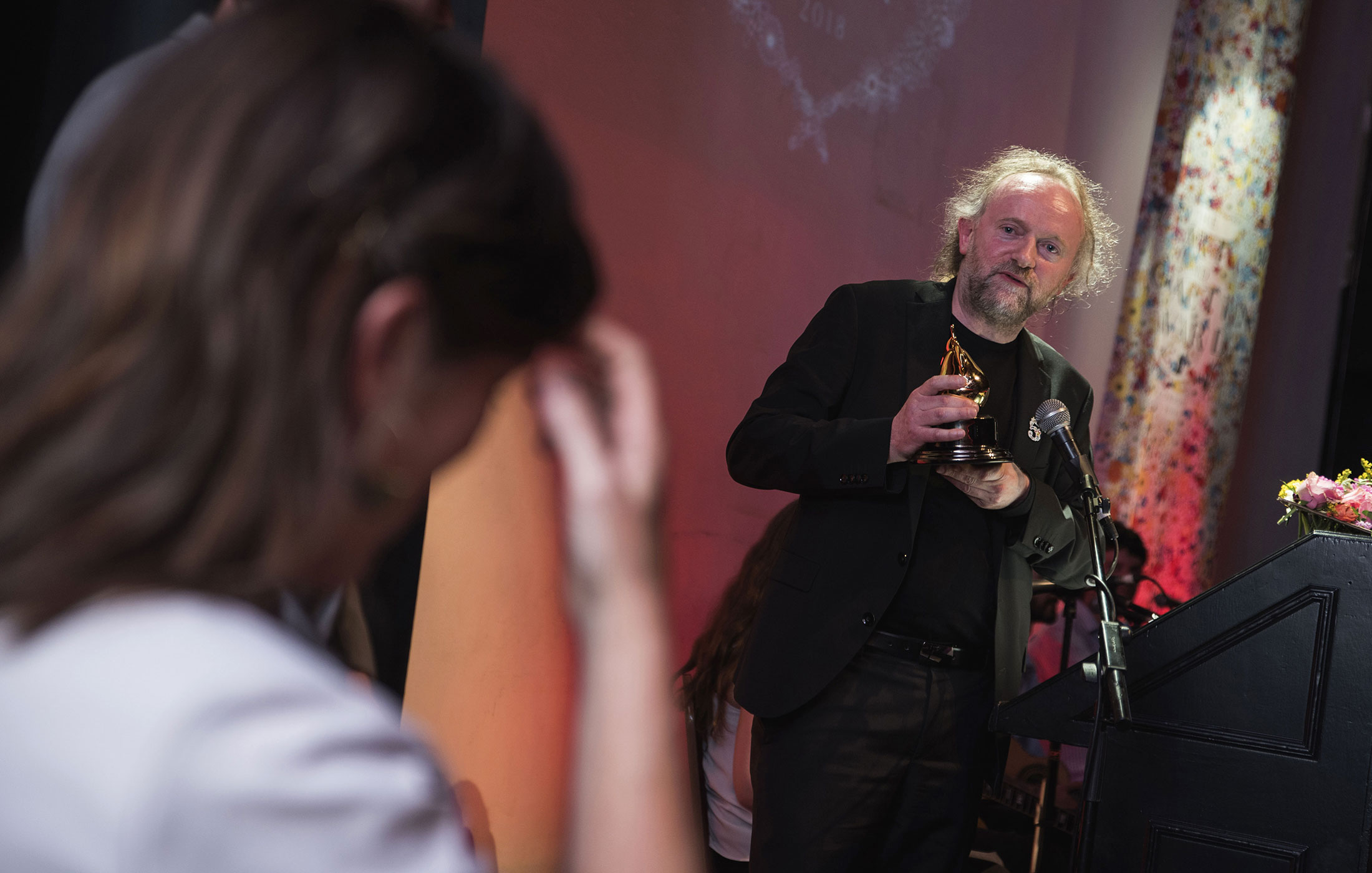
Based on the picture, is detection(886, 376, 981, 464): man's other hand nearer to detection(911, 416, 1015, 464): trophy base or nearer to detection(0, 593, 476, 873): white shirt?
detection(911, 416, 1015, 464): trophy base

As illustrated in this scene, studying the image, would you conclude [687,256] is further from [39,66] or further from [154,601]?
[154,601]

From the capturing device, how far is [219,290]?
21.9 inches

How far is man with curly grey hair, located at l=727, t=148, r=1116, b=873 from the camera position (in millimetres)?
2213

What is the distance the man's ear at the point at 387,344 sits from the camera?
60cm

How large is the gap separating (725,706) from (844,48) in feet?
9.39

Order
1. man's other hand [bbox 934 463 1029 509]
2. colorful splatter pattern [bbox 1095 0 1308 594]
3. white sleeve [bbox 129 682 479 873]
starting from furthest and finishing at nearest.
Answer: colorful splatter pattern [bbox 1095 0 1308 594] < man's other hand [bbox 934 463 1029 509] < white sleeve [bbox 129 682 479 873]

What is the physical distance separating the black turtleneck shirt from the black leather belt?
0.02 m

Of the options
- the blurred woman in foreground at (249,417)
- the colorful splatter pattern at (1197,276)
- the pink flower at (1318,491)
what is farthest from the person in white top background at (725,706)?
the colorful splatter pattern at (1197,276)

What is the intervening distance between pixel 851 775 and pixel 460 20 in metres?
1.67

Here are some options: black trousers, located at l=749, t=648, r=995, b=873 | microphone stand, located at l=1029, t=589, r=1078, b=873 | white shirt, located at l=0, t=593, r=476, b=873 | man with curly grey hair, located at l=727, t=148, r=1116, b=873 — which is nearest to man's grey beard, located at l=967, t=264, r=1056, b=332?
man with curly grey hair, located at l=727, t=148, r=1116, b=873

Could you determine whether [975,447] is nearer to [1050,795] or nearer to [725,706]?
[725,706]

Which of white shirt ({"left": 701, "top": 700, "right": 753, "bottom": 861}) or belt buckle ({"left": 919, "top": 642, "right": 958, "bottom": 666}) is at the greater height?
belt buckle ({"left": 919, "top": 642, "right": 958, "bottom": 666})

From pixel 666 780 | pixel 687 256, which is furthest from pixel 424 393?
pixel 687 256

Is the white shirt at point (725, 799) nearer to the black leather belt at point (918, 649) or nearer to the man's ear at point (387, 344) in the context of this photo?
the black leather belt at point (918, 649)
